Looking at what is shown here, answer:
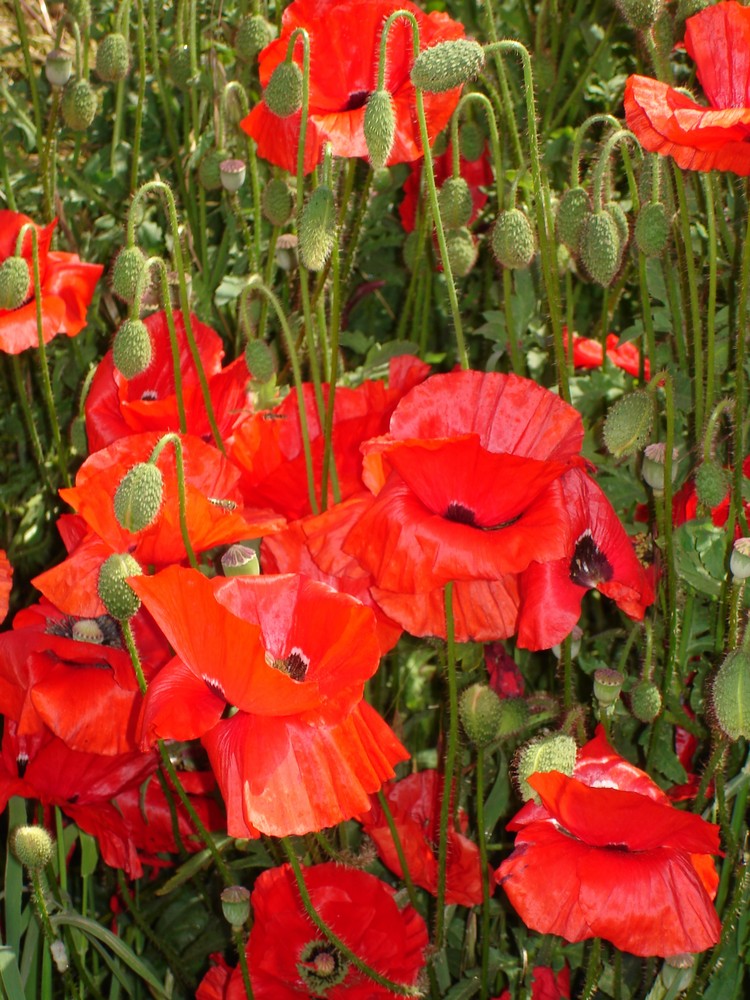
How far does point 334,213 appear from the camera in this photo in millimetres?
1062

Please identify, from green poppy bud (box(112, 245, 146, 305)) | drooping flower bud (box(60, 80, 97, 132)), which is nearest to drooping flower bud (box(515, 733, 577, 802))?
green poppy bud (box(112, 245, 146, 305))

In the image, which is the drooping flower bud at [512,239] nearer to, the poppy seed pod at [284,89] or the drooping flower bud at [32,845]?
the poppy seed pod at [284,89]

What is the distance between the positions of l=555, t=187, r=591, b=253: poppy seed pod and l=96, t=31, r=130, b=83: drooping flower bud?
1.86 feet

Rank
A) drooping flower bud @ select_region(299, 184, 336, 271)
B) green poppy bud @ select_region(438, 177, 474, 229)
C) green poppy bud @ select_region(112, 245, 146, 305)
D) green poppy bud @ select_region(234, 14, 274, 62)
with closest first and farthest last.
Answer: drooping flower bud @ select_region(299, 184, 336, 271) → green poppy bud @ select_region(112, 245, 146, 305) → green poppy bud @ select_region(438, 177, 474, 229) → green poppy bud @ select_region(234, 14, 274, 62)

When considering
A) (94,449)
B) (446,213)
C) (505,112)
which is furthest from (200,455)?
(505,112)

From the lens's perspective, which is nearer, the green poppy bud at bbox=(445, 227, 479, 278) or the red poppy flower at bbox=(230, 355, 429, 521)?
the red poppy flower at bbox=(230, 355, 429, 521)

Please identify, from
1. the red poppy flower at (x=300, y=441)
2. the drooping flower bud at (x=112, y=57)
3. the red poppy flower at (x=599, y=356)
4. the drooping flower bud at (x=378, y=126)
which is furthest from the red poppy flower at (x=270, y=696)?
the drooping flower bud at (x=112, y=57)

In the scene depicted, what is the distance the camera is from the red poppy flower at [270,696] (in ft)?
2.97

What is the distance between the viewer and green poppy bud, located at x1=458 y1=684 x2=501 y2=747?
1.09 meters

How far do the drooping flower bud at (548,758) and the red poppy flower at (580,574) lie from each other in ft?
0.27

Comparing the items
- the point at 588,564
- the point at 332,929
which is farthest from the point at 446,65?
the point at 332,929

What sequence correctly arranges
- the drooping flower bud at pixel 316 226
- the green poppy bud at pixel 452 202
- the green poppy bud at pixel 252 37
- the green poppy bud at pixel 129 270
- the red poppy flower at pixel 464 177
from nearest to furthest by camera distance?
the drooping flower bud at pixel 316 226 < the green poppy bud at pixel 129 270 < the green poppy bud at pixel 452 202 < the green poppy bud at pixel 252 37 < the red poppy flower at pixel 464 177

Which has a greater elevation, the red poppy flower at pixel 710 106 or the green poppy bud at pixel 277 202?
the red poppy flower at pixel 710 106

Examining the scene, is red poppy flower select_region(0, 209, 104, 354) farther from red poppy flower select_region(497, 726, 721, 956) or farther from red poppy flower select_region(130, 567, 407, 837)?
red poppy flower select_region(497, 726, 721, 956)
